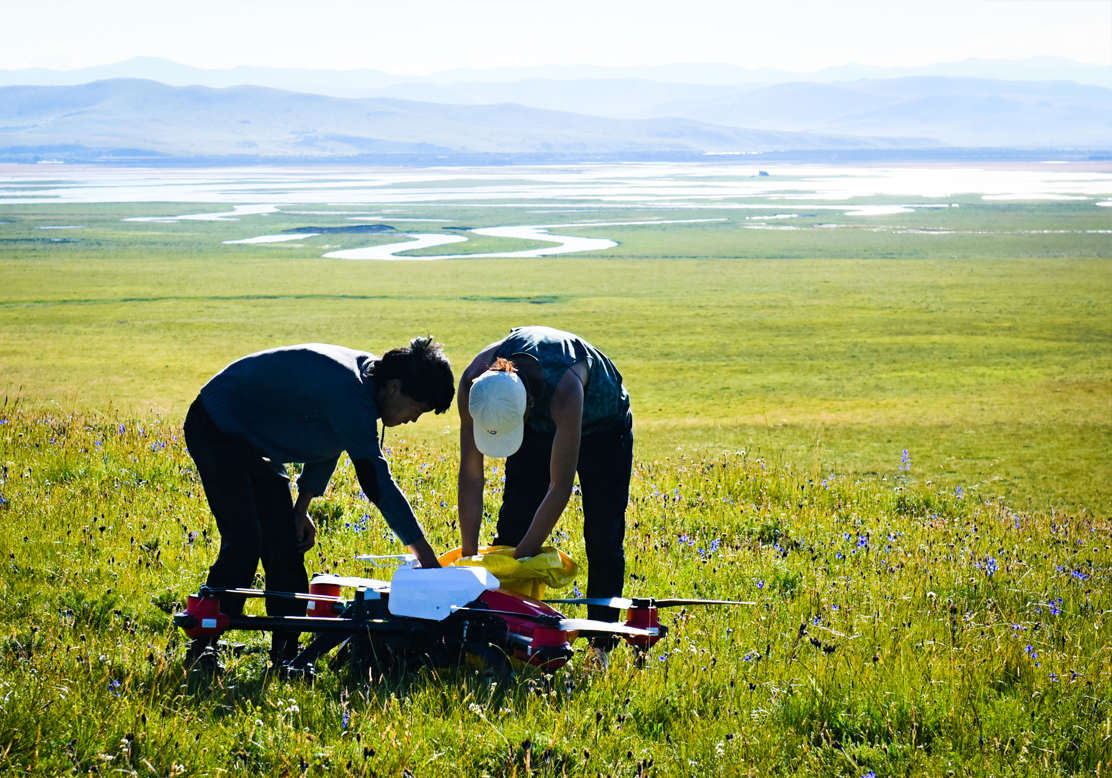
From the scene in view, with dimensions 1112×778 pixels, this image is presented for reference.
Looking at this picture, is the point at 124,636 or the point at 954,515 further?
the point at 954,515

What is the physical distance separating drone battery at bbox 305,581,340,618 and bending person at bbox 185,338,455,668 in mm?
85

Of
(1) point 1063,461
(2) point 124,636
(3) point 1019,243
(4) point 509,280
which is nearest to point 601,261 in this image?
(4) point 509,280

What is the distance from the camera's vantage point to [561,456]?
562cm

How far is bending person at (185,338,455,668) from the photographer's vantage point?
5.23 metres

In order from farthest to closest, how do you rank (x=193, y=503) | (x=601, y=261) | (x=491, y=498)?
(x=601, y=261) < (x=491, y=498) < (x=193, y=503)

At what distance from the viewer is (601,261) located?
225 feet

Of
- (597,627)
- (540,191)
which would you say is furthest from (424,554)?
(540,191)

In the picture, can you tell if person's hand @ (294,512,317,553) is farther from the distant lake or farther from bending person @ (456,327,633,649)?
the distant lake

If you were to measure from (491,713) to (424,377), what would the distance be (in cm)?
150

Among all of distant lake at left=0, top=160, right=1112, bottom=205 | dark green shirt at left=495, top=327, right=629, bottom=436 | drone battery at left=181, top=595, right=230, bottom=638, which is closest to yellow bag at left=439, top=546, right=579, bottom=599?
dark green shirt at left=495, top=327, right=629, bottom=436

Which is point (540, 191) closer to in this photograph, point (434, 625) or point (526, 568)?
point (526, 568)

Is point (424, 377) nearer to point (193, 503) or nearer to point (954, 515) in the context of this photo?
point (193, 503)

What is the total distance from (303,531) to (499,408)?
1.46m

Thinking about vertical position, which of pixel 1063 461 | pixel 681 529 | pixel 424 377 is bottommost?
pixel 1063 461
